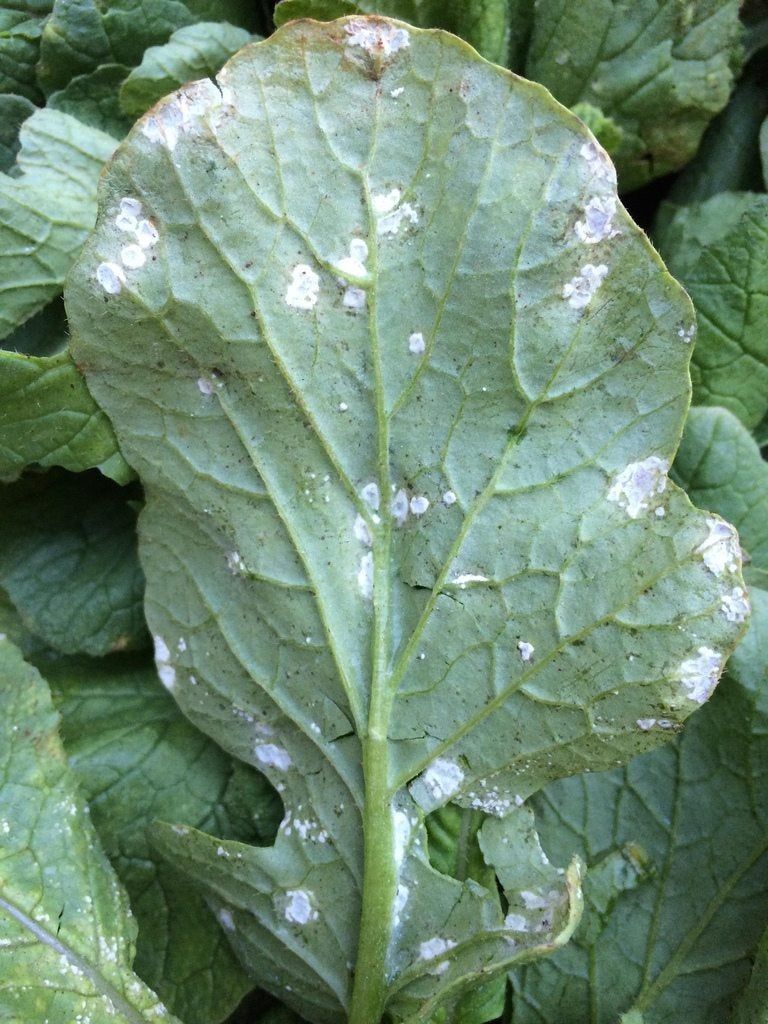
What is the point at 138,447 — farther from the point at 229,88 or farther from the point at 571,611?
the point at 571,611

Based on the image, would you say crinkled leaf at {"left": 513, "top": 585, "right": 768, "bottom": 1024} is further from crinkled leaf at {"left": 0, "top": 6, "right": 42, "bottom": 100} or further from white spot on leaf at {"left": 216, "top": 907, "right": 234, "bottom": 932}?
crinkled leaf at {"left": 0, "top": 6, "right": 42, "bottom": 100}

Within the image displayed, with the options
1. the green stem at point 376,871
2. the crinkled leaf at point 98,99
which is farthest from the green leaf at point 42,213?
the green stem at point 376,871

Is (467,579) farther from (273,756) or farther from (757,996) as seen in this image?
(757,996)

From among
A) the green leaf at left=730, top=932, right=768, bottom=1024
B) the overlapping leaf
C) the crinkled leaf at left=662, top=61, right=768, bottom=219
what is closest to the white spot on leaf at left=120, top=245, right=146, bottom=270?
the overlapping leaf

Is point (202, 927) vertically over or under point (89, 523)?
under

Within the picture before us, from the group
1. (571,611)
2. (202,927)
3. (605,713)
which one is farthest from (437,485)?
(202,927)

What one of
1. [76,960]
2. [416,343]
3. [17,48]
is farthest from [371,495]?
[17,48]

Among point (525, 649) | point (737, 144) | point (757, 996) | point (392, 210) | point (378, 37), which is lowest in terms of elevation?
point (757, 996)
